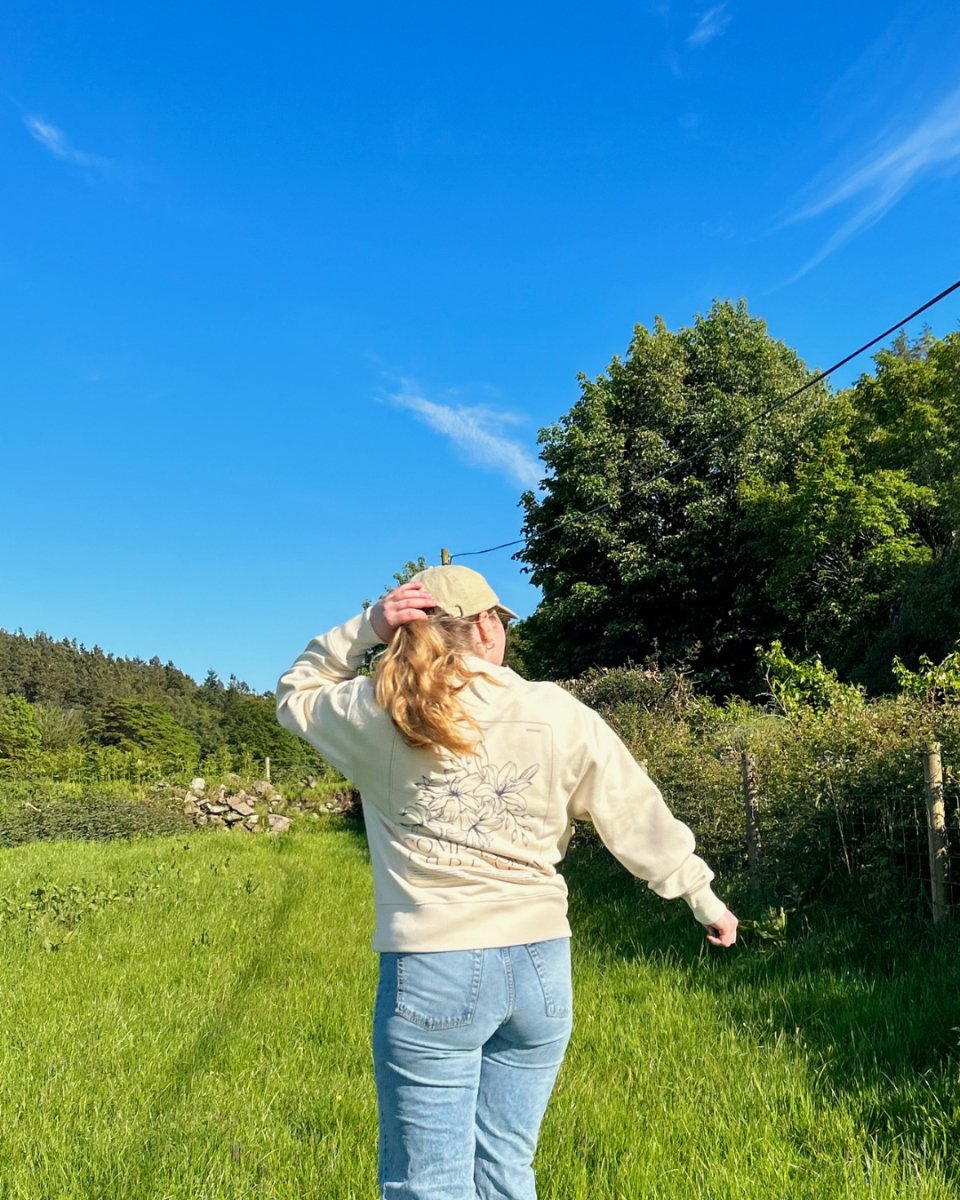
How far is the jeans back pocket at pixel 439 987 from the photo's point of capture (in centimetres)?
172

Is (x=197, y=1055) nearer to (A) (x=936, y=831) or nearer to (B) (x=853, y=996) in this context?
(B) (x=853, y=996)

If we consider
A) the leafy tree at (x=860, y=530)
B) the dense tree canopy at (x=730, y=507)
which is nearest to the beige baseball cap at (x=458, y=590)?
the leafy tree at (x=860, y=530)

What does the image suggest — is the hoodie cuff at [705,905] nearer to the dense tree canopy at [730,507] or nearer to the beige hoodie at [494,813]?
the beige hoodie at [494,813]

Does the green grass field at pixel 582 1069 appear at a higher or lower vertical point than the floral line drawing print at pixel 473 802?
lower

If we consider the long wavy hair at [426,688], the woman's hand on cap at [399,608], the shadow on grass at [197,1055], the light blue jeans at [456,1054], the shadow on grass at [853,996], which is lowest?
the shadow on grass at [197,1055]

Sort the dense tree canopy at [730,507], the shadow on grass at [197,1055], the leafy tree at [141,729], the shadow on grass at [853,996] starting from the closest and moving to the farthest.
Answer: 1. the shadow on grass at [197,1055]
2. the shadow on grass at [853,996]
3. the dense tree canopy at [730,507]
4. the leafy tree at [141,729]

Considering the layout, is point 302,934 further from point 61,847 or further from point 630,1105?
point 61,847

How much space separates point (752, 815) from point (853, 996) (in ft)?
8.42

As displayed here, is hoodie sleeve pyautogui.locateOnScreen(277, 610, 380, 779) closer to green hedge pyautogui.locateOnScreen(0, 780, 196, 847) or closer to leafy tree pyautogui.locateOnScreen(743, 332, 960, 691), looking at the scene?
leafy tree pyautogui.locateOnScreen(743, 332, 960, 691)

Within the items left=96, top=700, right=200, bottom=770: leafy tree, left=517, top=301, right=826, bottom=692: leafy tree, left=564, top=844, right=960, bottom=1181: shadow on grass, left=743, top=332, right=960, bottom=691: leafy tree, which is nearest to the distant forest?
left=96, top=700, right=200, bottom=770: leafy tree

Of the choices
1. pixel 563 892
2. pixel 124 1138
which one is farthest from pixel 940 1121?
pixel 124 1138

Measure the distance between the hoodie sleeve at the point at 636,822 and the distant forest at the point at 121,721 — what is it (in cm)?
2833

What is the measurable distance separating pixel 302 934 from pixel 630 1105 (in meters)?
4.98

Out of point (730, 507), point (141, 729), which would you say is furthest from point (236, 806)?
point (141, 729)
